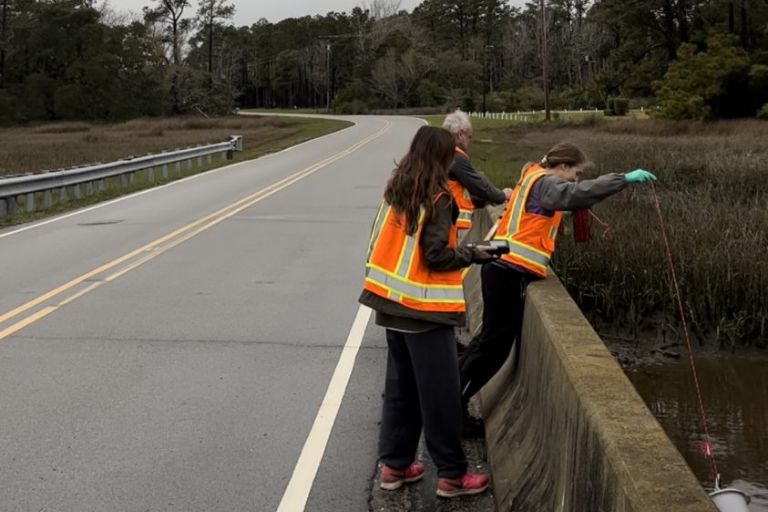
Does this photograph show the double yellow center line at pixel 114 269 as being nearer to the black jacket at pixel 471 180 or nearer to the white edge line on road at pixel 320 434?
the white edge line on road at pixel 320 434

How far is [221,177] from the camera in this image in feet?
78.4

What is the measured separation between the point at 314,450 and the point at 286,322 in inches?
124

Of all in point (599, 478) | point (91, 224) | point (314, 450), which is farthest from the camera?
point (91, 224)

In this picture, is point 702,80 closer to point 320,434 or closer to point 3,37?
point 320,434

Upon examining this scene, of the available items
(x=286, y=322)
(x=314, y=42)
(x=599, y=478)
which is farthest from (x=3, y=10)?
(x=599, y=478)

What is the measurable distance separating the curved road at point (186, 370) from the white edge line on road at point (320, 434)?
14mm

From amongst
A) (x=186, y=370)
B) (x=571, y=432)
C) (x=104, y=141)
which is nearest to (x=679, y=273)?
(x=186, y=370)

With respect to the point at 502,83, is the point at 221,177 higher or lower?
lower

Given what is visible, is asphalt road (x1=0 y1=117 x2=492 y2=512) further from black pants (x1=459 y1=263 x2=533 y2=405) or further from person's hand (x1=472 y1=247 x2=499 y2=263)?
person's hand (x1=472 y1=247 x2=499 y2=263)

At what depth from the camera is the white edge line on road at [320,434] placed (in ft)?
15.3

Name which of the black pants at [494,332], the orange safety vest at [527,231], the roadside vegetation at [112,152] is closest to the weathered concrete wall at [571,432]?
the black pants at [494,332]

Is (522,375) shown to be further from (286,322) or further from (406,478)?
(286,322)

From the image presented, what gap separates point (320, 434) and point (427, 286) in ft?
5.35

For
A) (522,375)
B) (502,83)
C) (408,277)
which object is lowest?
(522,375)
